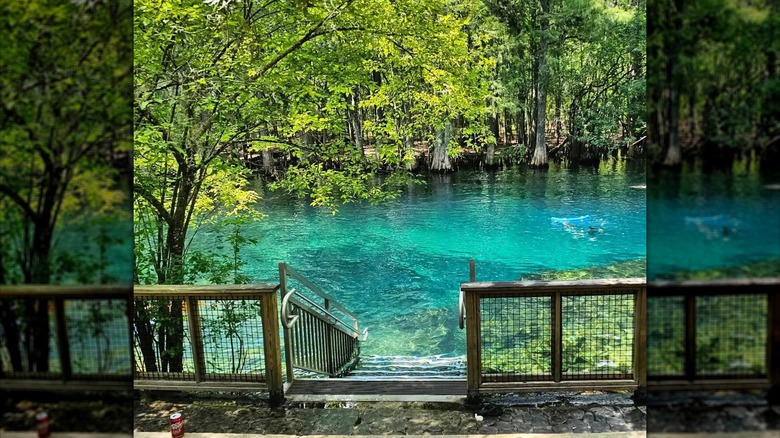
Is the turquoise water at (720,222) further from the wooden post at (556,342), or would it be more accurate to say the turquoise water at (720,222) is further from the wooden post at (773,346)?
the wooden post at (556,342)

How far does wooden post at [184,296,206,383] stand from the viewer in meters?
3.29

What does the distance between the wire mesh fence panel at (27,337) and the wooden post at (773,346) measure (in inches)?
34.2

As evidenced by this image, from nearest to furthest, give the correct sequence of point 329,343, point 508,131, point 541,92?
1. point 329,343
2. point 541,92
3. point 508,131

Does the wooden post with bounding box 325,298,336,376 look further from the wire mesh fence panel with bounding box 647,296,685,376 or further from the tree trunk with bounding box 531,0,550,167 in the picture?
the tree trunk with bounding box 531,0,550,167

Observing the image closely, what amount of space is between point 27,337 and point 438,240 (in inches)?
560

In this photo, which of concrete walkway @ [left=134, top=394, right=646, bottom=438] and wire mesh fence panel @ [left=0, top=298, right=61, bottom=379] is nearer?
wire mesh fence panel @ [left=0, top=298, right=61, bottom=379]

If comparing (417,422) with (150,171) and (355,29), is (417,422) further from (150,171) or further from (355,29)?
(355,29)

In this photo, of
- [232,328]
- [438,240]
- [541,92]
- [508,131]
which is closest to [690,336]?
[232,328]

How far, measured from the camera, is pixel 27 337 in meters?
0.64

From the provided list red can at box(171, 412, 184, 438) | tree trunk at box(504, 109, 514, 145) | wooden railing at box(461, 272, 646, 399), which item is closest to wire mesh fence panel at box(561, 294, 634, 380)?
wooden railing at box(461, 272, 646, 399)

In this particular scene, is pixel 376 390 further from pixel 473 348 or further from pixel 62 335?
pixel 62 335

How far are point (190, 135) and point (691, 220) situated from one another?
5.15 metres

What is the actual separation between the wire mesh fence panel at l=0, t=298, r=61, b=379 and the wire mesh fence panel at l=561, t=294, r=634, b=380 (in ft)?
9.82

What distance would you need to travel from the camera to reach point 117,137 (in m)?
0.68
